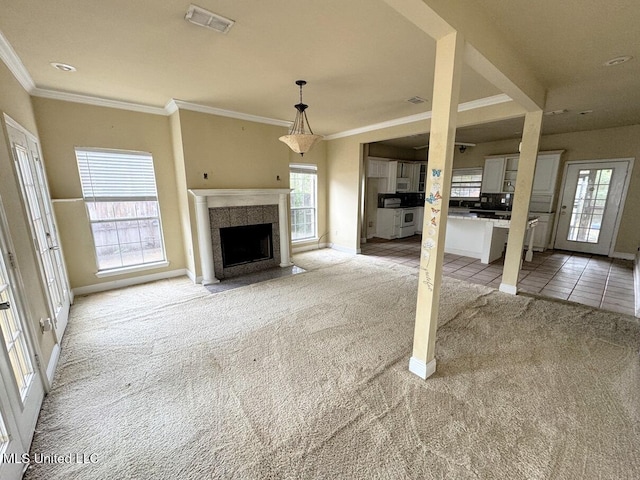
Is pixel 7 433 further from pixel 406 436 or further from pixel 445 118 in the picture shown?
pixel 445 118

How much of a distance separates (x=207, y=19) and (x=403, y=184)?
267 inches

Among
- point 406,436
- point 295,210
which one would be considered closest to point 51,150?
point 295,210

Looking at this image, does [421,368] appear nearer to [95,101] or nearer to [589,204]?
[95,101]

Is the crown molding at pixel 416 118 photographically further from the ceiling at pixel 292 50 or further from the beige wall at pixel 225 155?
Result: the beige wall at pixel 225 155

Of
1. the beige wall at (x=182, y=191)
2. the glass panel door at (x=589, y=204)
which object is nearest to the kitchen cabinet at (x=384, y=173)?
the glass panel door at (x=589, y=204)

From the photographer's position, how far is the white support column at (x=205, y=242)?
13.0 feet

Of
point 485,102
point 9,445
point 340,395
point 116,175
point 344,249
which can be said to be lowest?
point 340,395

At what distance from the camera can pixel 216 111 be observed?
4.02m

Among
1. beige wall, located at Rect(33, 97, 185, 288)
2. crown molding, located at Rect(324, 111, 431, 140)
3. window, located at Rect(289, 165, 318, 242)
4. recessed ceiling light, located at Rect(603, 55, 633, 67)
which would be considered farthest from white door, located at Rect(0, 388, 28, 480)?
crown molding, located at Rect(324, 111, 431, 140)

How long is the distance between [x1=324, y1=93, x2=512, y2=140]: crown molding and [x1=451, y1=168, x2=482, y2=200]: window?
11.8ft

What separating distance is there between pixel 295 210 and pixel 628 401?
208 inches

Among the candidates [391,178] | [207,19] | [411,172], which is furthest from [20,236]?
[411,172]

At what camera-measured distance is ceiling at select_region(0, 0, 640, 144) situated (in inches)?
71.1

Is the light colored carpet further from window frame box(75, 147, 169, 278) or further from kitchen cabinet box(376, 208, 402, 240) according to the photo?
kitchen cabinet box(376, 208, 402, 240)
